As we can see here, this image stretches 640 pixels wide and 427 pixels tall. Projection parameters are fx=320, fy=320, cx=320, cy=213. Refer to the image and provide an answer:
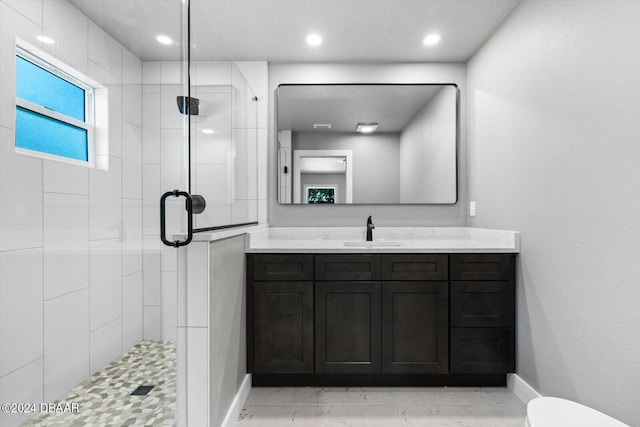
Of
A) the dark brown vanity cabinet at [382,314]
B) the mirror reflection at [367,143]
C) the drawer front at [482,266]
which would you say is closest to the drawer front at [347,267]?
the dark brown vanity cabinet at [382,314]

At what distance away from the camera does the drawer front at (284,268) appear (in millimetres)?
2049

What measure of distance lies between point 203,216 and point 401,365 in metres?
1.52

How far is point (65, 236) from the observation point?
2.56ft

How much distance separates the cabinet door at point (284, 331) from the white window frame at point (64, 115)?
1384 mm

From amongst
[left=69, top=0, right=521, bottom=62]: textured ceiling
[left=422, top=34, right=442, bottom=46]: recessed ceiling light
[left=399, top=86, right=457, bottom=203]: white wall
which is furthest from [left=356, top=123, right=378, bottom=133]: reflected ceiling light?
[left=422, top=34, right=442, bottom=46]: recessed ceiling light

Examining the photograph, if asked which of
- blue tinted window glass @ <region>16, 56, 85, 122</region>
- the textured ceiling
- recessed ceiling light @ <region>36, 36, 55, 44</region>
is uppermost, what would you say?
the textured ceiling

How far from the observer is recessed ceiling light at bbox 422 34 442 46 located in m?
2.29

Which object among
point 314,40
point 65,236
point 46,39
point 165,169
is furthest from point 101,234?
point 314,40

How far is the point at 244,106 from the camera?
232 centimetres

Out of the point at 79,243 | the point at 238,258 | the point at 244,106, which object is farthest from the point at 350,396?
the point at 244,106

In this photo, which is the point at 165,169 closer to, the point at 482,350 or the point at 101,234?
the point at 101,234

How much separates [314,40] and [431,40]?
2.82 ft

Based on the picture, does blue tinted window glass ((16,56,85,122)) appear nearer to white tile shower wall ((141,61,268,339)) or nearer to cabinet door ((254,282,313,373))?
white tile shower wall ((141,61,268,339))

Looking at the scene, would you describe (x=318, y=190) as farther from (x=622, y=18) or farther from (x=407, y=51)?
(x=622, y=18)
